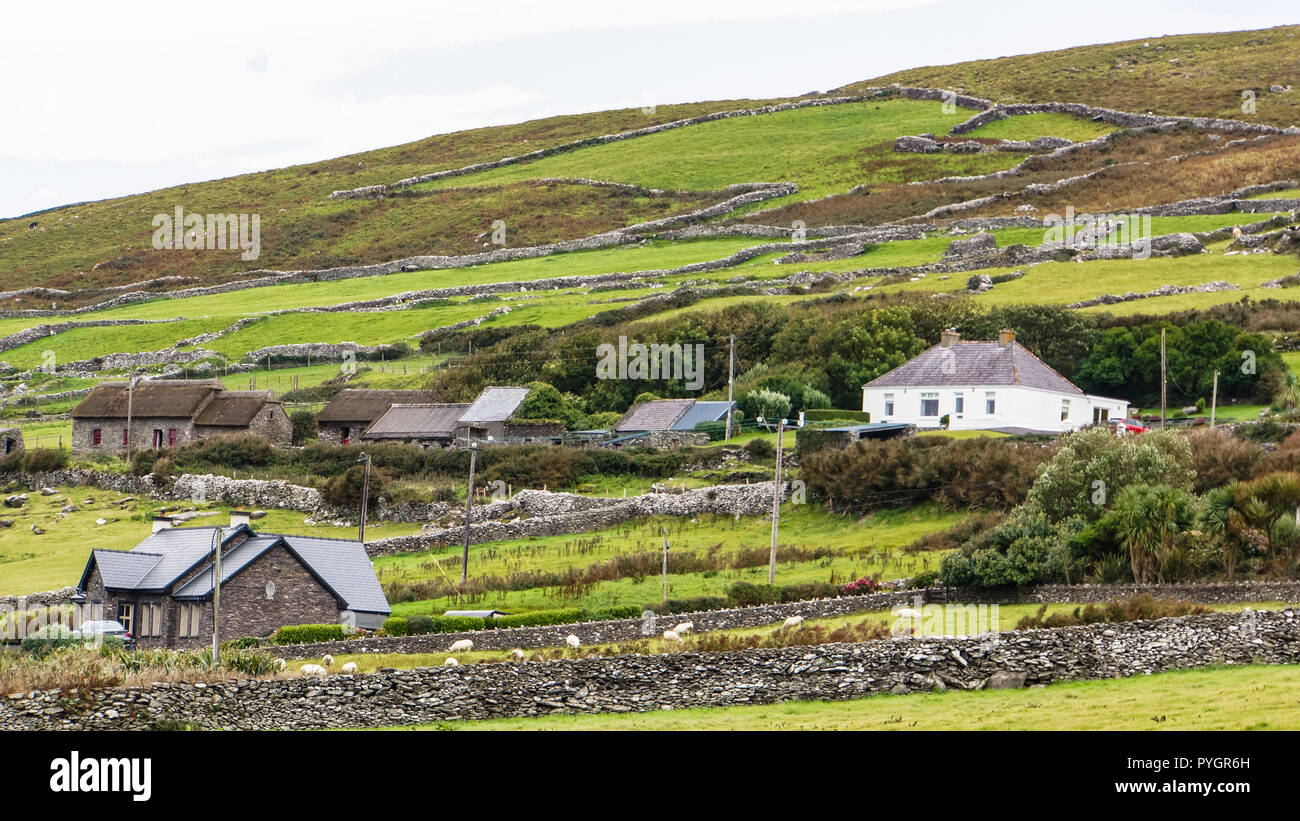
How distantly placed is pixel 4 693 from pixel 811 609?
19.2 m

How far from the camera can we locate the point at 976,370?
6612 centimetres

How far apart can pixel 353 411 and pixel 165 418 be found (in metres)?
9.69

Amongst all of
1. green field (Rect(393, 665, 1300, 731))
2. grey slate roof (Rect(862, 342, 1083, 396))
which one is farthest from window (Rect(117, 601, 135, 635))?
grey slate roof (Rect(862, 342, 1083, 396))

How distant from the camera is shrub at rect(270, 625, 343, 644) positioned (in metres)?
37.3

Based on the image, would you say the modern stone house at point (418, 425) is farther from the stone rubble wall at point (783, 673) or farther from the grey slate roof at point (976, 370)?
the stone rubble wall at point (783, 673)

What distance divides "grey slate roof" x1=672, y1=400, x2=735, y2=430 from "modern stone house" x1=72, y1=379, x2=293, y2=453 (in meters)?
21.0

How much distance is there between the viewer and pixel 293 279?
429 ft

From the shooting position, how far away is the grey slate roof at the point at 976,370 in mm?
64875

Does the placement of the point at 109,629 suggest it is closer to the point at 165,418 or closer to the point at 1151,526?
the point at 1151,526

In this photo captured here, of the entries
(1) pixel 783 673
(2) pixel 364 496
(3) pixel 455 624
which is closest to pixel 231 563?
(3) pixel 455 624

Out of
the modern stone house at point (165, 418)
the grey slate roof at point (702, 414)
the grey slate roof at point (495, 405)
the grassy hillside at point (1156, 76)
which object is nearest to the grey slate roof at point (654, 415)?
the grey slate roof at point (702, 414)

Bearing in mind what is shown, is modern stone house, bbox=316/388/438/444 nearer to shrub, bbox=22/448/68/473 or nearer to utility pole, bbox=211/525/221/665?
shrub, bbox=22/448/68/473
